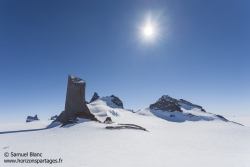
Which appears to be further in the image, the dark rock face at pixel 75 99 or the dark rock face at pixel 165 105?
the dark rock face at pixel 165 105

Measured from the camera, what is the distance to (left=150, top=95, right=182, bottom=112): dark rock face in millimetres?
75706

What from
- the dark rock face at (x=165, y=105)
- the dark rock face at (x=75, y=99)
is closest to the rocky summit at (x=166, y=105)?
the dark rock face at (x=165, y=105)

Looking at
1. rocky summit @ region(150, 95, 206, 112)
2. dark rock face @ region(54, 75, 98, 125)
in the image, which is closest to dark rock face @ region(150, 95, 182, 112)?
rocky summit @ region(150, 95, 206, 112)

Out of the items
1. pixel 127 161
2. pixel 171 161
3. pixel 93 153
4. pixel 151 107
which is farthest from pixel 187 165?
pixel 151 107

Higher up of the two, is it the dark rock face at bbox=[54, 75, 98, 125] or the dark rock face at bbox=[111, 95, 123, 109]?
the dark rock face at bbox=[111, 95, 123, 109]

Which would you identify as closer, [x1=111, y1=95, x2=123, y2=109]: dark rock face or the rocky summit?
the rocky summit

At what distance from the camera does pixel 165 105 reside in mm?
78500

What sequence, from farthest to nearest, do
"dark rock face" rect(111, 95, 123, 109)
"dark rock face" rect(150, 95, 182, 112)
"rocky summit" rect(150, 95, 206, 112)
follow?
1. "dark rock face" rect(111, 95, 123, 109)
2. "rocky summit" rect(150, 95, 206, 112)
3. "dark rock face" rect(150, 95, 182, 112)

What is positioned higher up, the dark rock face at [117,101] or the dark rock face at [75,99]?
the dark rock face at [117,101]

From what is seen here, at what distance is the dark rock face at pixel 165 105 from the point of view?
248 ft

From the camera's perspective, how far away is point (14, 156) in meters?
12.9

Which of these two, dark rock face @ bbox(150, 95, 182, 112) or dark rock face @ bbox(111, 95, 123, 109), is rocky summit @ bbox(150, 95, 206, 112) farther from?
dark rock face @ bbox(111, 95, 123, 109)

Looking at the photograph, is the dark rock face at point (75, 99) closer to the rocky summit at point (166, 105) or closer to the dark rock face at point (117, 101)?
the rocky summit at point (166, 105)

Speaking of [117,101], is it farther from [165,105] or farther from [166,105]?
[166,105]
